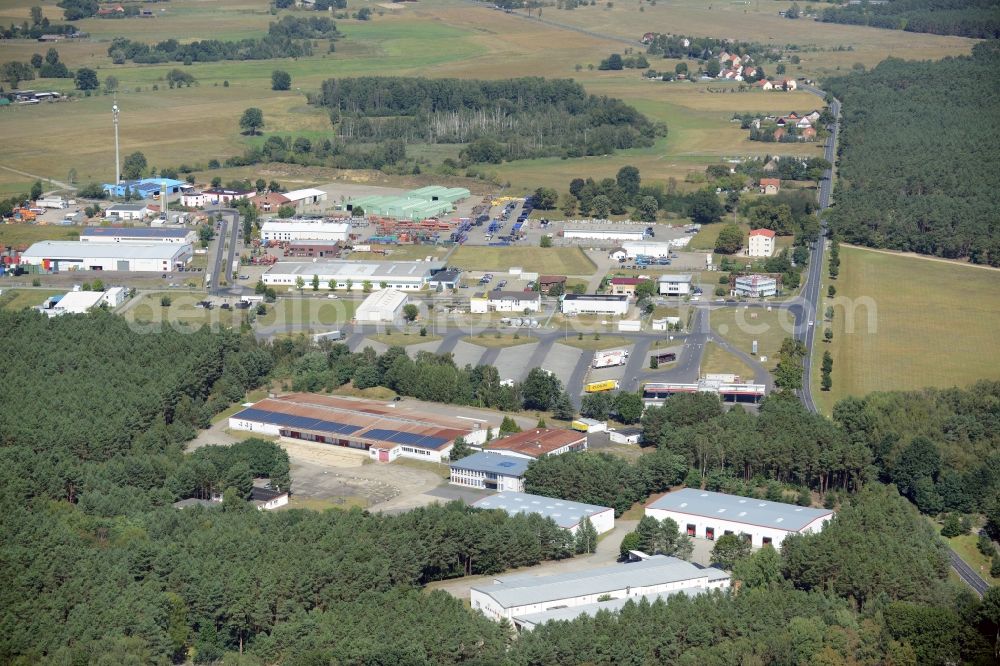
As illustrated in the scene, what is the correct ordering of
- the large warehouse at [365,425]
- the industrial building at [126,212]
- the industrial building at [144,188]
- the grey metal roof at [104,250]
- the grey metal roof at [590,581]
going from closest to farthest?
the grey metal roof at [590,581] < the large warehouse at [365,425] < the grey metal roof at [104,250] < the industrial building at [126,212] < the industrial building at [144,188]

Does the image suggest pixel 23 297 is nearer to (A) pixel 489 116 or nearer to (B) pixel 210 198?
(B) pixel 210 198

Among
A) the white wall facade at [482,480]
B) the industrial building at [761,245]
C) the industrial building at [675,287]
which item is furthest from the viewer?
the industrial building at [761,245]

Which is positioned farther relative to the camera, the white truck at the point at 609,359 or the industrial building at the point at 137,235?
the industrial building at the point at 137,235

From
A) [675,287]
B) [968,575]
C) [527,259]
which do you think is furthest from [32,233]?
[968,575]

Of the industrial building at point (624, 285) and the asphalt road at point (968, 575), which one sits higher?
the asphalt road at point (968, 575)

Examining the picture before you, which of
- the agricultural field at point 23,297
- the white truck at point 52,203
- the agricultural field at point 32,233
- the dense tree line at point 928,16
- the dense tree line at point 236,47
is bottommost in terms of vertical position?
the agricultural field at point 23,297

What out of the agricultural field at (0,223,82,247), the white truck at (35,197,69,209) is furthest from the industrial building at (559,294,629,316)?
the white truck at (35,197,69,209)

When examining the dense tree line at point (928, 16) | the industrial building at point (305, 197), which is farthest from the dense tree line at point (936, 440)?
the dense tree line at point (928, 16)

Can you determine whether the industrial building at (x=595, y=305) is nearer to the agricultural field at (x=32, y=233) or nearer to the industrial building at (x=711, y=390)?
the industrial building at (x=711, y=390)
